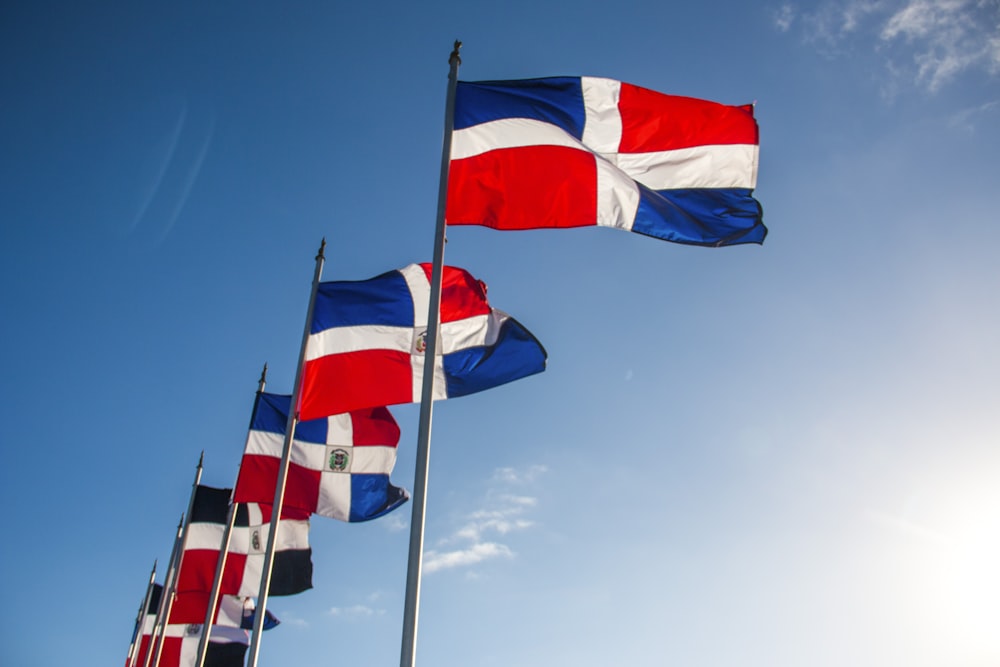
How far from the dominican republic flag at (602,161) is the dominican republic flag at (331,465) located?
7.55 meters

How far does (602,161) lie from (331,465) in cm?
935

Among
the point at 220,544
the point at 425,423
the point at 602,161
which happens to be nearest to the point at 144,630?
the point at 220,544

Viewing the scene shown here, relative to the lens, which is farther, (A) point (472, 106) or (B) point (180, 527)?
(B) point (180, 527)

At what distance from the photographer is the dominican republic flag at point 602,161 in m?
9.77

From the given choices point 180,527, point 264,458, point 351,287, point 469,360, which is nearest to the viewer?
point 469,360

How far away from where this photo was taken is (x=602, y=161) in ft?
33.9

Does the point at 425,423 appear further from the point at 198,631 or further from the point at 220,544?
the point at 198,631

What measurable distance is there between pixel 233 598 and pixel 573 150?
19.8 m

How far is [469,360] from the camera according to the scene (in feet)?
38.8

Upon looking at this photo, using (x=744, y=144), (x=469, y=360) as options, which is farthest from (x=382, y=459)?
(x=744, y=144)

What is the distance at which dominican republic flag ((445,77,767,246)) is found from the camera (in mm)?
9766

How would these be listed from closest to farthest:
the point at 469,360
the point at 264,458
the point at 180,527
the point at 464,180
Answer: the point at 464,180 → the point at 469,360 → the point at 264,458 → the point at 180,527

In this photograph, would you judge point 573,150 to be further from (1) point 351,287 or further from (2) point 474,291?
(1) point 351,287

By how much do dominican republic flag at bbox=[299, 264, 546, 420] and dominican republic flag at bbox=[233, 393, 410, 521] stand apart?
337 centimetres
